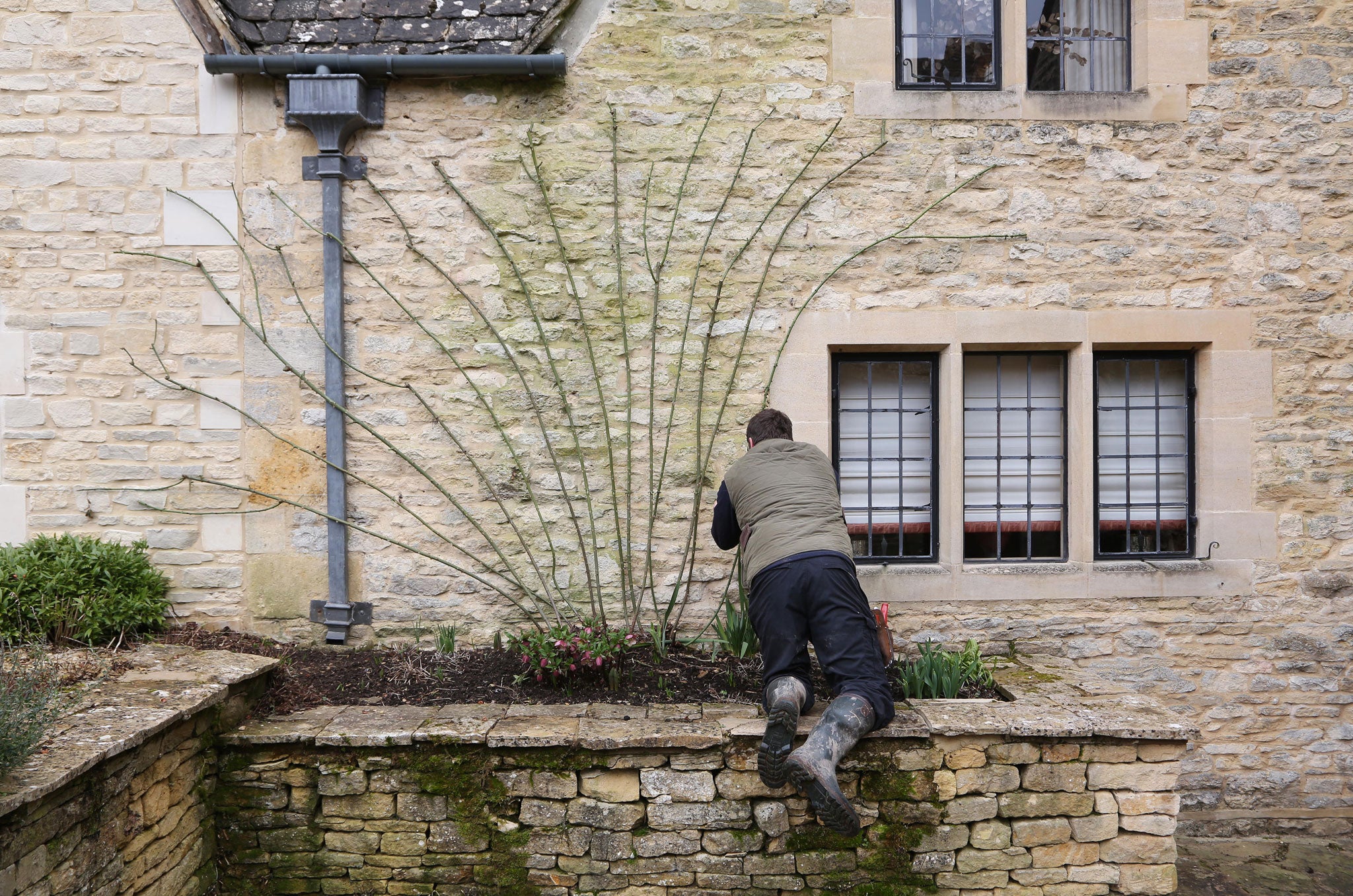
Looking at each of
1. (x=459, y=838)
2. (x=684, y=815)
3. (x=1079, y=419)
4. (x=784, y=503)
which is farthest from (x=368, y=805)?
(x=1079, y=419)

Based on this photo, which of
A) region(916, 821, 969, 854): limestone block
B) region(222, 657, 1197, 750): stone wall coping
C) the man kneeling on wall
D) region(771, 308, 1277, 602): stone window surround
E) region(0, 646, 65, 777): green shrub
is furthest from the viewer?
region(771, 308, 1277, 602): stone window surround

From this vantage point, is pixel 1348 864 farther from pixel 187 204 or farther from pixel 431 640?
pixel 187 204

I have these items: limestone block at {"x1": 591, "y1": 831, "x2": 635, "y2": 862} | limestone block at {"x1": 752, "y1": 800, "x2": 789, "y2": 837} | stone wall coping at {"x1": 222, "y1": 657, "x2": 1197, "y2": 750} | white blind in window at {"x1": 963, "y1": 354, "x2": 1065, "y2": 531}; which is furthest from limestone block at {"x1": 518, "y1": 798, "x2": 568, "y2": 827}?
white blind in window at {"x1": 963, "y1": 354, "x2": 1065, "y2": 531}

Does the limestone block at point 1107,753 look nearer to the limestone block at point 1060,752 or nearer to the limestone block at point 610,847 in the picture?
the limestone block at point 1060,752

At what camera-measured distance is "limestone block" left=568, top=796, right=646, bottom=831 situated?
3682 mm

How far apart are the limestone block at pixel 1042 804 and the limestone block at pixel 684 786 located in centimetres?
115

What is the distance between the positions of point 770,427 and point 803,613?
35.4 inches

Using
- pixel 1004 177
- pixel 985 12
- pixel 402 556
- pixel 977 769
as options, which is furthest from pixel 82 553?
pixel 985 12

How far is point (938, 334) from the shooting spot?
4.91 m

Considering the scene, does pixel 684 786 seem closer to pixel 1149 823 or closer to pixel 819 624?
pixel 819 624

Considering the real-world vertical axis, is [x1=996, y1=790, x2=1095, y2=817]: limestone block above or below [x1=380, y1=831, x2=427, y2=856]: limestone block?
above

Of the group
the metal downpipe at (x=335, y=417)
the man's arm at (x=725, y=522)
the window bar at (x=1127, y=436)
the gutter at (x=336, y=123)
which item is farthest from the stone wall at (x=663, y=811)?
the window bar at (x=1127, y=436)

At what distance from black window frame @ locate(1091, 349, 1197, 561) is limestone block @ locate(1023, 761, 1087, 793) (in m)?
1.64

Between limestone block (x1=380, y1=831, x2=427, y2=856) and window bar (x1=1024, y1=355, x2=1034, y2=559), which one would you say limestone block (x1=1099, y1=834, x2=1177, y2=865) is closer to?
window bar (x1=1024, y1=355, x2=1034, y2=559)
